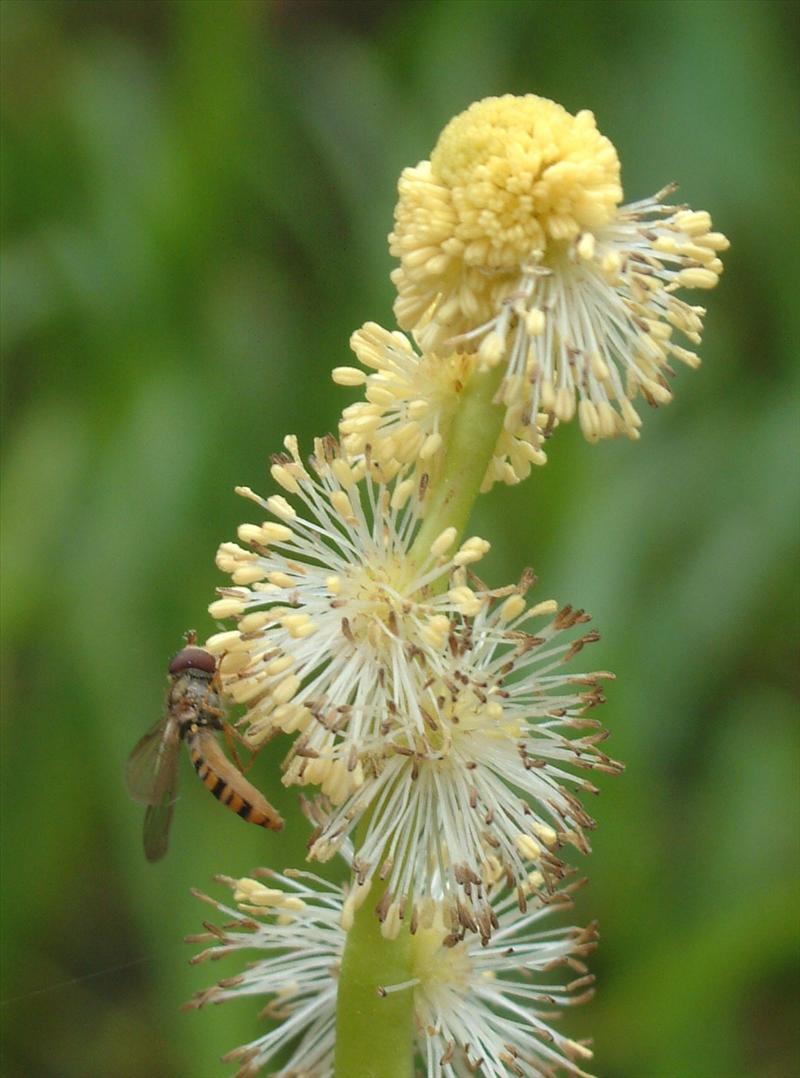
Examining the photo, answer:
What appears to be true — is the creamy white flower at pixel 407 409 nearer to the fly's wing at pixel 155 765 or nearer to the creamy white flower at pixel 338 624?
the creamy white flower at pixel 338 624

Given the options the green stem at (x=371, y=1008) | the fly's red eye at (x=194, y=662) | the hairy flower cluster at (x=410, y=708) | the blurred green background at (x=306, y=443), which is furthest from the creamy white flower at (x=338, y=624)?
the blurred green background at (x=306, y=443)

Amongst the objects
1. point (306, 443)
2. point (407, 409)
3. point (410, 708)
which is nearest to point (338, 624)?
point (410, 708)

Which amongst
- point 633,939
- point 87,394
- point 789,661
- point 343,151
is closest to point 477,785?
point 633,939

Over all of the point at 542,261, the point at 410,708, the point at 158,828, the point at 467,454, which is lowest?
the point at 158,828

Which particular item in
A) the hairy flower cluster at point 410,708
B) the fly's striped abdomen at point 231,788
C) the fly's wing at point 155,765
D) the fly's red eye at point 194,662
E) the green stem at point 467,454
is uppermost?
the green stem at point 467,454

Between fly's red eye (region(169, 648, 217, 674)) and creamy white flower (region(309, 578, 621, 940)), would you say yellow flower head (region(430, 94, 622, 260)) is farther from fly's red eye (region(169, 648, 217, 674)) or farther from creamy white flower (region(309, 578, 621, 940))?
fly's red eye (region(169, 648, 217, 674))

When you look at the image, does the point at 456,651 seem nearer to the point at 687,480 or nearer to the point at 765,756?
the point at 765,756

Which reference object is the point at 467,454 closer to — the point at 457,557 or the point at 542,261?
the point at 457,557
